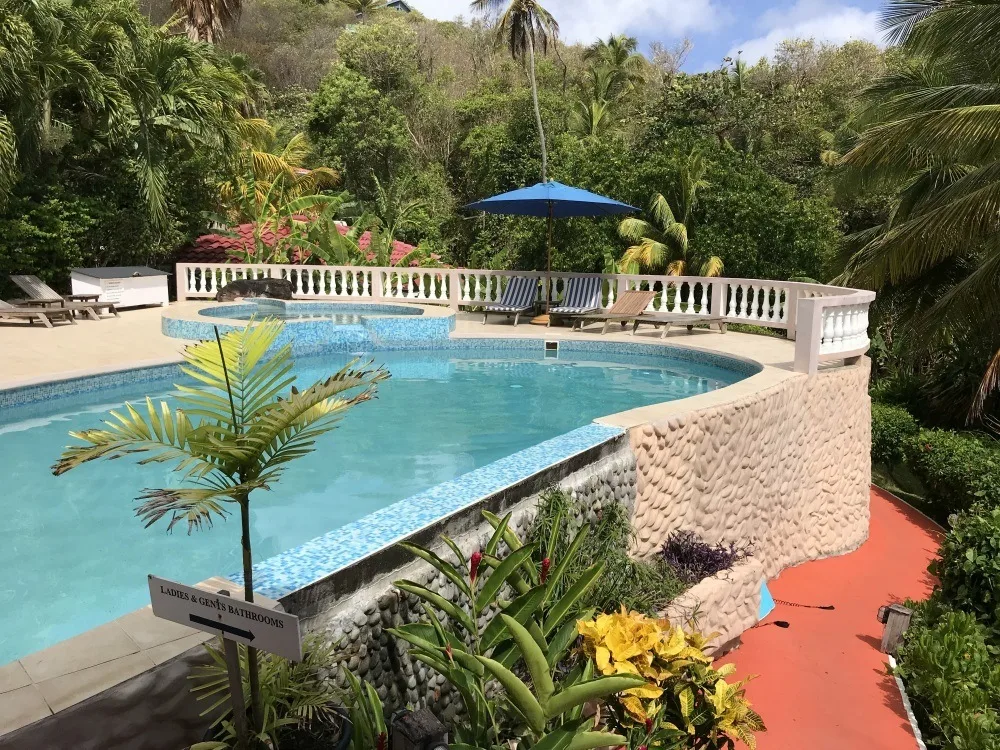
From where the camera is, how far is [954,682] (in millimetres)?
6793

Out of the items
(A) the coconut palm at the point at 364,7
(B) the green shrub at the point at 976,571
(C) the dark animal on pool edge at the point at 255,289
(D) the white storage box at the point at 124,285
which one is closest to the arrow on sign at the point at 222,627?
(B) the green shrub at the point at 976,571

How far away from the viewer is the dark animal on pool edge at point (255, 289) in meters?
18.1

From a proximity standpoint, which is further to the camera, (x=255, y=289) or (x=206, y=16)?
Answer: (x=206, y=16)

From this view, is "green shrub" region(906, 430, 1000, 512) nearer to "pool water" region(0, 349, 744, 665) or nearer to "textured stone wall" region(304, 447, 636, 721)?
"pool water" region(0, 349, 744, 665)

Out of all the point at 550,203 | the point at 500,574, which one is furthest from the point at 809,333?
the point at 500,574

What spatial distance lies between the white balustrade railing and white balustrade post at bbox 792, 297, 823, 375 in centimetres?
1

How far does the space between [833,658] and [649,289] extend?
32.4 feet

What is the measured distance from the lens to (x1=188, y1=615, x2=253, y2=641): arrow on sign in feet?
8.91

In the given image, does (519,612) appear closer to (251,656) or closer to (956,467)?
(251,656)

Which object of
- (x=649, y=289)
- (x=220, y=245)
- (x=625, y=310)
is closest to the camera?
(x=625, y=310)

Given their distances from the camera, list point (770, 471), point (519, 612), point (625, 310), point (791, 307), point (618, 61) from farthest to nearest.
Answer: point (618, 61), point (625, 310), point (791, 307), point (770, 471), point (519, 612)

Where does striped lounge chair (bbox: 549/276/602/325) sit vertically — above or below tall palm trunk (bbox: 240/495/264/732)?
above

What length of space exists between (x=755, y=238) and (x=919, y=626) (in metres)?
15.5

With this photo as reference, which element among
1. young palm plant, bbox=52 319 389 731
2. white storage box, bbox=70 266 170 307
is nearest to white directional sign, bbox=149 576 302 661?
young palm plant, bbox=52 319 389 731
